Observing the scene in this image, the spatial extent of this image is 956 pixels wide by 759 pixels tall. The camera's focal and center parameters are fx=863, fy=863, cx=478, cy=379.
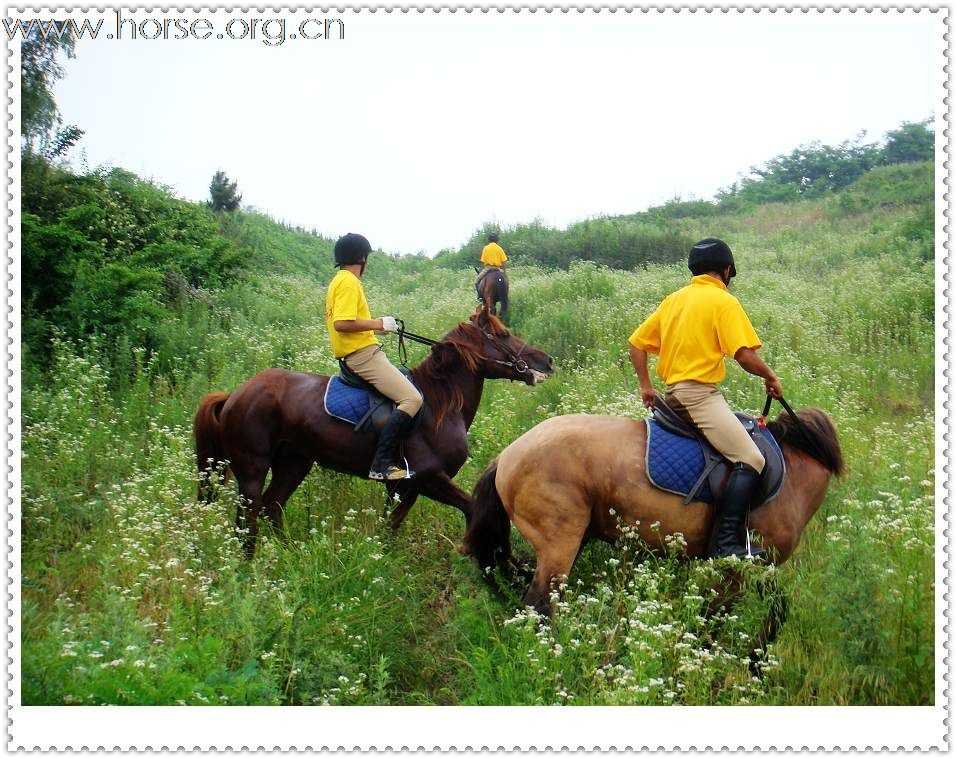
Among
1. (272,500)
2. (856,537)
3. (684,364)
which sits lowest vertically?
(272,500)

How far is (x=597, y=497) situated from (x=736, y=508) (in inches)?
35.2

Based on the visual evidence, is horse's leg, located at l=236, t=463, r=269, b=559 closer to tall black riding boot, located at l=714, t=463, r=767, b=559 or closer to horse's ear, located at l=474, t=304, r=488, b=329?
horse's ear, located at l=474, t=304, r=488, b=329

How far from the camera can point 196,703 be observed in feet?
14.5

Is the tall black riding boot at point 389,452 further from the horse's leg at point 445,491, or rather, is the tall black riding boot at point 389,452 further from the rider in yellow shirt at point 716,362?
the rider in yellow shirt at point 716,362

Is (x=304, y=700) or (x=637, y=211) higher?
(x=637, y=211)

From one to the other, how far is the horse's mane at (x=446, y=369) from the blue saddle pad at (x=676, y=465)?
7.71 ft

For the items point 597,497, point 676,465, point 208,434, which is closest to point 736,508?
point 676,465

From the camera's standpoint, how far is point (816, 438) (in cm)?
599

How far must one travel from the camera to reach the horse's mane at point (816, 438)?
19.6 ft

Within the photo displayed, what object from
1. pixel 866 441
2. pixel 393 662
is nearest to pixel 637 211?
pixel 866 441

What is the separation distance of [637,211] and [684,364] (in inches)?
858

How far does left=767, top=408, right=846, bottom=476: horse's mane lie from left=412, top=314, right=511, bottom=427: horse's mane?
279 centimetres

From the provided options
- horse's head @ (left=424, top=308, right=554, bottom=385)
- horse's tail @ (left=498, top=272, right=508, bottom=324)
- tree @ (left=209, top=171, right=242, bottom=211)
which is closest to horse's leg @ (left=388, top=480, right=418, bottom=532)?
horse's head @ (left=424, top=308, right=554, bottom=385)
